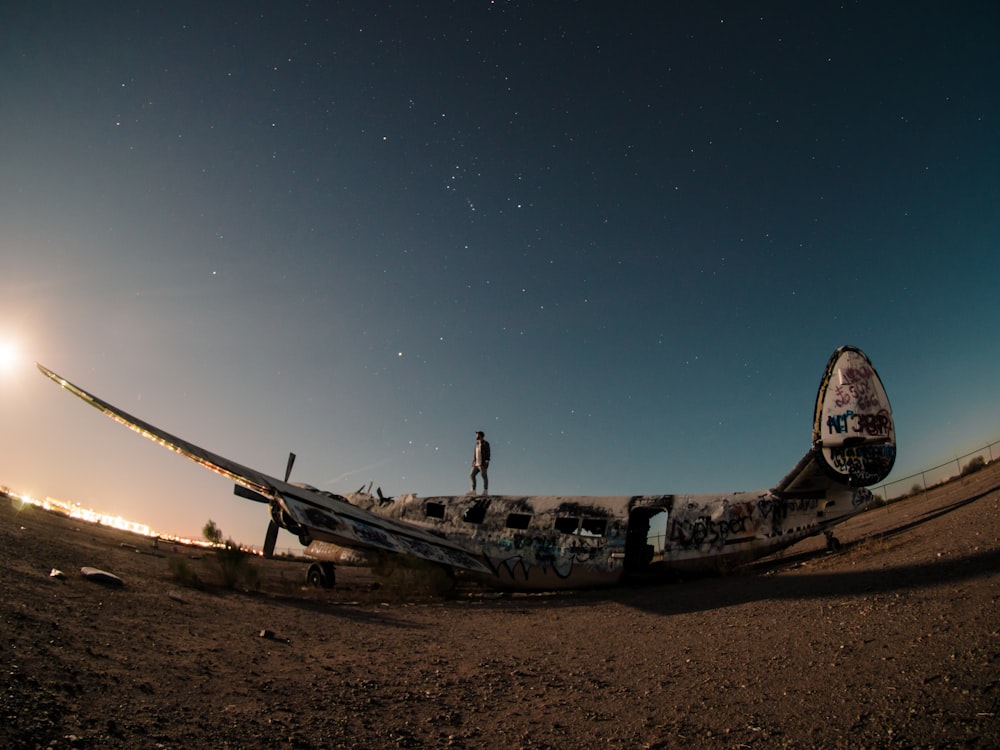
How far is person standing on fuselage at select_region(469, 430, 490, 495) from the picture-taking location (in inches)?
703

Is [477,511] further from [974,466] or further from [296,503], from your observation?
[974,466]

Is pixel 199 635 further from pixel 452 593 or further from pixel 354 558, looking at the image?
pixel 354 558

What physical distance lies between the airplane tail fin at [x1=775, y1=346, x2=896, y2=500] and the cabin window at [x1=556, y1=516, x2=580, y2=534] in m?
6.25

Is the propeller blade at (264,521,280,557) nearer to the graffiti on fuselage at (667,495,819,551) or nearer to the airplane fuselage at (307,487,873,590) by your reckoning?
the airplane fuselage at (307,487,873,590)

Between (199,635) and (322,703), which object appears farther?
(199,635)

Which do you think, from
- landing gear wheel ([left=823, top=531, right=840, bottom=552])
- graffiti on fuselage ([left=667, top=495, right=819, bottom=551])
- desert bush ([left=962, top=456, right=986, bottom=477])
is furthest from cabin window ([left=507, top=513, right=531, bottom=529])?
desert bush ([left=962, top=456, right=986, bottom=477])

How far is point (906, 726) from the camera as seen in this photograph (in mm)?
3648

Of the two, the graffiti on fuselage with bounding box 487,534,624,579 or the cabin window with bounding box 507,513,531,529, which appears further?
the cabin window with bounding box 507,513,531,529

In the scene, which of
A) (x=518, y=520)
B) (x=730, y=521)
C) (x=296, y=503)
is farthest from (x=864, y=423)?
(x=296, y=503)

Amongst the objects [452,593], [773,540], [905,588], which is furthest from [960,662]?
[452,593]

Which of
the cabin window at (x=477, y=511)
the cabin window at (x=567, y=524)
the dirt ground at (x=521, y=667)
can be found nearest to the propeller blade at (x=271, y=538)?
the dirt ground at (x=521, y=667)

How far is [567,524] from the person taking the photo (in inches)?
567

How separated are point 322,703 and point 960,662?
19.2 ft

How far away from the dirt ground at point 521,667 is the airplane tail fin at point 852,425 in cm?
220
